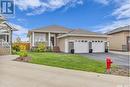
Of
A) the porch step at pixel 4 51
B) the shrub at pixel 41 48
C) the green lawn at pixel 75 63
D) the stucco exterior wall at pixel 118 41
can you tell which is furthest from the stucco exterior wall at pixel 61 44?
the green lawn at pixel 75 63

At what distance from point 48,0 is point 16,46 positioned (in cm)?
1507

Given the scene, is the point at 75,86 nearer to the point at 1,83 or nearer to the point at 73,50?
the point at 1,83

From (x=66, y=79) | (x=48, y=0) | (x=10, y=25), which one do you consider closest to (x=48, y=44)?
(x=10, y=25)

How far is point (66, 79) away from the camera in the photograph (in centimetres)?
914

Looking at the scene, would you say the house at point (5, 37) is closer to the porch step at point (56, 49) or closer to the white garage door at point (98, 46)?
the porch step at point (56, 49)

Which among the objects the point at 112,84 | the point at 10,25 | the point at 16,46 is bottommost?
the point at 112,84

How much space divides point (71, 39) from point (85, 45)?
2.32m

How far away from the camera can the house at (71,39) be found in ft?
90.6

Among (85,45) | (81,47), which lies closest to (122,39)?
Answer: (85,45)

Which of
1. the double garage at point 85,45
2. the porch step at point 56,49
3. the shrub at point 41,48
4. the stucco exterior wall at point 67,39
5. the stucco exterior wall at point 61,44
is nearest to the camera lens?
the double garage at point 85,45

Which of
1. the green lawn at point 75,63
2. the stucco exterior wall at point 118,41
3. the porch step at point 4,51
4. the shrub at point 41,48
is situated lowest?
the green lawn at point 75,63

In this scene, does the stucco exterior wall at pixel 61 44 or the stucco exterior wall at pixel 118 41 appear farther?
the stucco exterior wall at pixel 118 41

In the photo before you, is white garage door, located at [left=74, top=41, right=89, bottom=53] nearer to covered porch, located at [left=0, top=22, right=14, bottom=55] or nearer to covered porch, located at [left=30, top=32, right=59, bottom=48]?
covered porch, located at [left=30, top=32, right=59, bottom=48]

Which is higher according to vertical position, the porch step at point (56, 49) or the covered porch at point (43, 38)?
the covered porch at point (43, 38)
